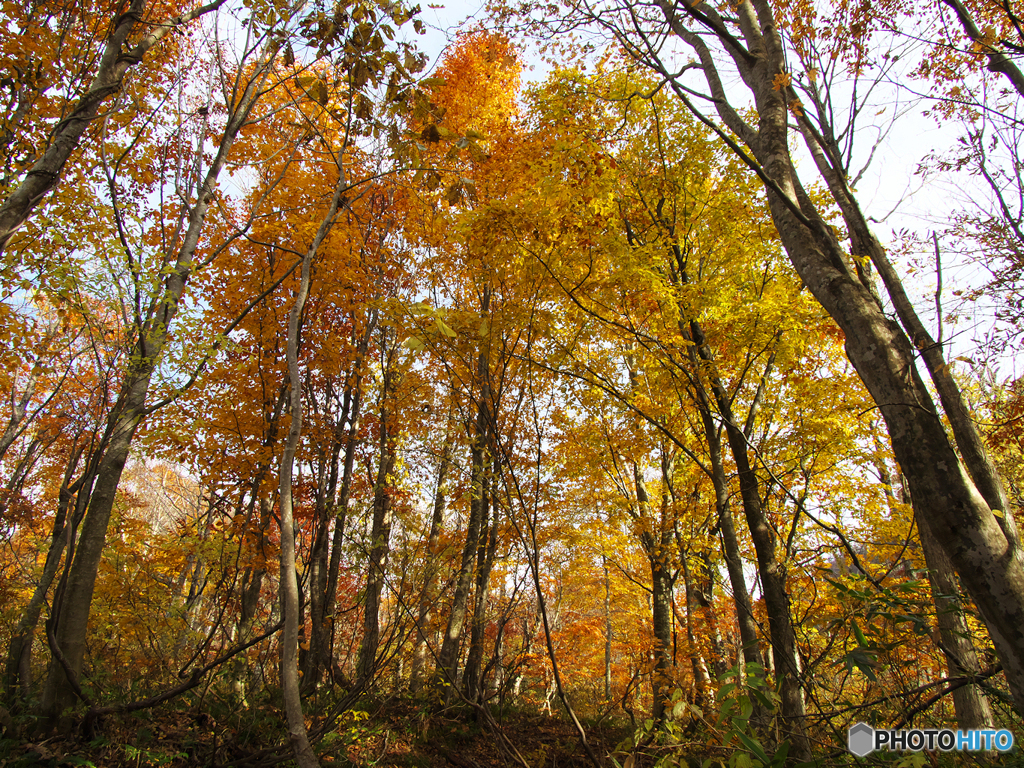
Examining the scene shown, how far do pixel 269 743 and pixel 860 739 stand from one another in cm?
495

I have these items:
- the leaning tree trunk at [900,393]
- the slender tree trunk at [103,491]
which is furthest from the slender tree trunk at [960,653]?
the slender tree trunk at [103,491]

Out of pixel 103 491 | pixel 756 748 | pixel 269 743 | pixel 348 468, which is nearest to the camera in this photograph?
pixel 756 748

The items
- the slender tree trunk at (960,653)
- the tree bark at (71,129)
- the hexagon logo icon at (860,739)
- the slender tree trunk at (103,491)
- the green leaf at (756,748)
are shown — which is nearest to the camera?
the green leaf at (756,748)

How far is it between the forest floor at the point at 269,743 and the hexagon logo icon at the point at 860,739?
4.07 feet

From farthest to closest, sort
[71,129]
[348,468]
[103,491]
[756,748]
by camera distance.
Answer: [348,468], [103,491], [71,129], [756,748]

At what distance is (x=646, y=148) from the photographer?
550 cm

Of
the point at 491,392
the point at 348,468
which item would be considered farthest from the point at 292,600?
the point at 348,468

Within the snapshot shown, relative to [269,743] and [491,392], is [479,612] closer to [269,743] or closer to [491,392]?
[269,743]

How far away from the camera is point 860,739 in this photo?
7.82 feet

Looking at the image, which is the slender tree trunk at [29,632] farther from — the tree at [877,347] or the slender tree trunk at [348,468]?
the tree at [877,347]

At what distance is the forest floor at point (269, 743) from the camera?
3.29 metres

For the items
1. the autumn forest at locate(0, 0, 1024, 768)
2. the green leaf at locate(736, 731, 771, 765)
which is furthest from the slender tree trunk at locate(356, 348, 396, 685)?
the green leaf at locate(736, 731, 771, 765)

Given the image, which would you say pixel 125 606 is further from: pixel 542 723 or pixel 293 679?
pixel 542 723

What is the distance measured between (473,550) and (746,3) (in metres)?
7.35
